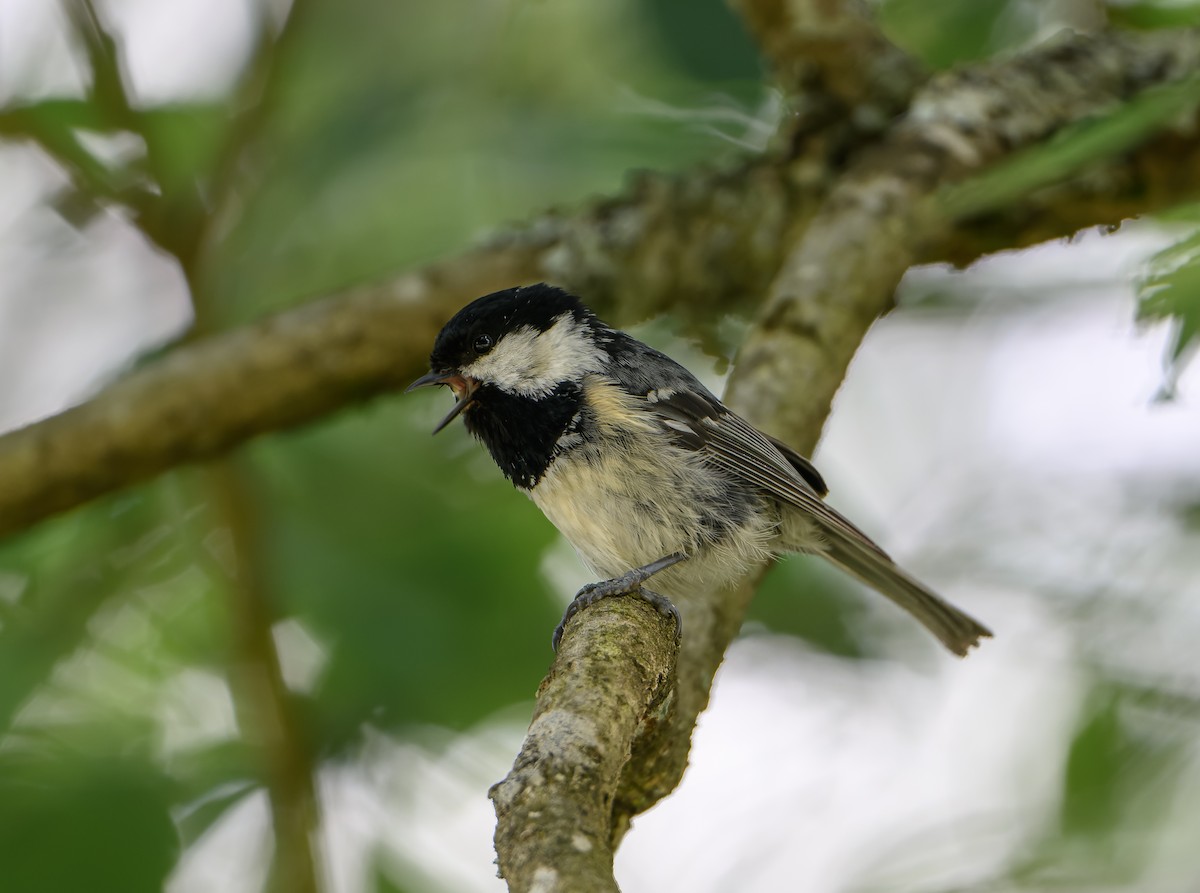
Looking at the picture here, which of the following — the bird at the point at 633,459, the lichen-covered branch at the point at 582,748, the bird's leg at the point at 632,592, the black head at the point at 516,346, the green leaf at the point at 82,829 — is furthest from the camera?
the black head at the point at 516,346

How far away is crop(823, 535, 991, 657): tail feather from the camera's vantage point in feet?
8.86

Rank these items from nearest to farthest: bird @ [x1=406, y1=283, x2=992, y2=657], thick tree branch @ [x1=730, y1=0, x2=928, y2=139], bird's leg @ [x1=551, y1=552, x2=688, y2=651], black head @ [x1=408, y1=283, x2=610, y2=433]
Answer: bird's leg @ [x1=551, y1=552, x2=688, y2=651]
bird @ [x1=406, y1=283, x2=992, y2=657]
black head @ [x1=408, y1=283, x2=610, y2=433]
thick tree branch @ [x1=730, y1=0, x2=928, y2=139]

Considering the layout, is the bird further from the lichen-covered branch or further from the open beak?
the lichen-covered branch

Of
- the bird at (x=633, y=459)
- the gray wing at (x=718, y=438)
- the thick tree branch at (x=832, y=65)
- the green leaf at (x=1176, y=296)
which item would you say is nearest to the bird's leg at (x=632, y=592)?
the bird at (x=633, y=459)

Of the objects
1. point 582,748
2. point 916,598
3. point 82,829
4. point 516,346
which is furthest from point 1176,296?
point 82,829

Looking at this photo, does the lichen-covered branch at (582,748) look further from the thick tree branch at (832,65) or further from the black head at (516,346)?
the thick tree branch at (832,65)

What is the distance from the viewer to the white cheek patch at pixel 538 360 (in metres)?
2.66

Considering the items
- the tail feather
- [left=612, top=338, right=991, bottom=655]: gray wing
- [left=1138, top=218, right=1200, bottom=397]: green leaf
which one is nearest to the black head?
[left=612, top=338, right=991, bottom=655]: gray wing

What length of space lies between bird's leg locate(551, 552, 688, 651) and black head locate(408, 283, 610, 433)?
469 millimetres

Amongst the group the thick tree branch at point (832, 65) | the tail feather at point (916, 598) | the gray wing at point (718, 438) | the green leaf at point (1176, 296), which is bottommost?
the green leaf at point (1176, 296)

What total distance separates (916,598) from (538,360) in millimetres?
1014

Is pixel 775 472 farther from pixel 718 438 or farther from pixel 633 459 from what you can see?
pixel 633 459

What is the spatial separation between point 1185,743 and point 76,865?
2.34 m

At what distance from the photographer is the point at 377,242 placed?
365 cm
